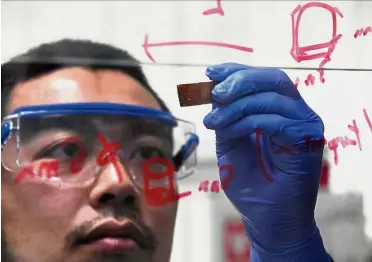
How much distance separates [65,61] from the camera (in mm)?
933

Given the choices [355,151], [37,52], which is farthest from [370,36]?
[37,52]

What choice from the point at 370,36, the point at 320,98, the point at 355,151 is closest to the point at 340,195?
the point at 355,151

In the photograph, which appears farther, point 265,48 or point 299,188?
point 265,48

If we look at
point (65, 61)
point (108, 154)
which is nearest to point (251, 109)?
point (108, 154)

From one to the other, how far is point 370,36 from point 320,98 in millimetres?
157

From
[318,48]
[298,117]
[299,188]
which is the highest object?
[318,48]

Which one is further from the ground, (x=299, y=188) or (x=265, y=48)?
(x=265, y=48)

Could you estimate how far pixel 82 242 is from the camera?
2.82 ft

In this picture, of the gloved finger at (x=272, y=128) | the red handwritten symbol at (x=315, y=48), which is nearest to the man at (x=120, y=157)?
the gloved finger at (x=272, y=128)

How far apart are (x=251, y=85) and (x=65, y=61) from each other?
41 cm

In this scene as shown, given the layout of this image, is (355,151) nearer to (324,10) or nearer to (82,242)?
(324,10)

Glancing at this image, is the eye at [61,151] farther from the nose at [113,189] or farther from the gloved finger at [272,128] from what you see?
the gloved finger at [272,128]

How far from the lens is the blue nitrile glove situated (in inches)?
29.0

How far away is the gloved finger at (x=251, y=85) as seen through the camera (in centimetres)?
73
